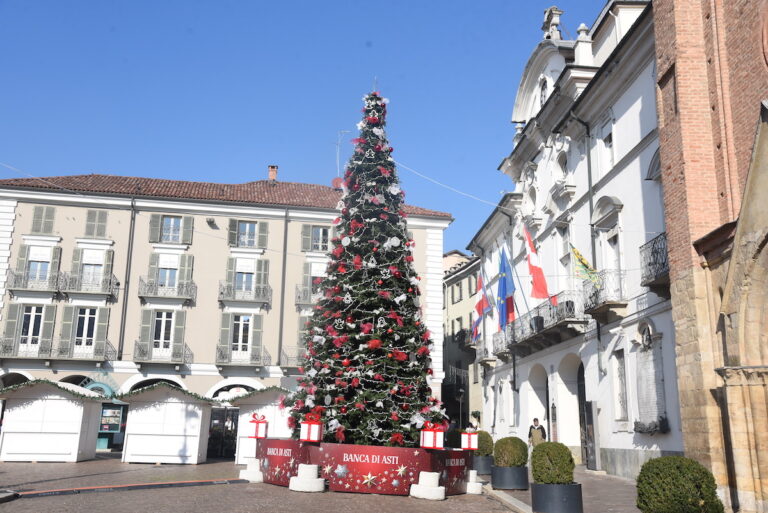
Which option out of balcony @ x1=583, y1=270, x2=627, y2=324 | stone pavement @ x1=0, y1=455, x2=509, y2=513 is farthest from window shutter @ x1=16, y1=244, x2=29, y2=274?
balcony @ x1=583, y1=270, x2=627, y2=324

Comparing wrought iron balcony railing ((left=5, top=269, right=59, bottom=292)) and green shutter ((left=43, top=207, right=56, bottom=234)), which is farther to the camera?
green shutter ((left=43, top=207, right=56, bottom=234))

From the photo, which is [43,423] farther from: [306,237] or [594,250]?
[594,250]

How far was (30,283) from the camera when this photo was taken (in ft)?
115

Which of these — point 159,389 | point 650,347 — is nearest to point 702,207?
point 650,347

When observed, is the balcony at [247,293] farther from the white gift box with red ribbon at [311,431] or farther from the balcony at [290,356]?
the white gift box with red ribbon at [311,431]

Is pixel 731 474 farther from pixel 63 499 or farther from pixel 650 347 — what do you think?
pixel 63 499

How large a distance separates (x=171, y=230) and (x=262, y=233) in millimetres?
4660

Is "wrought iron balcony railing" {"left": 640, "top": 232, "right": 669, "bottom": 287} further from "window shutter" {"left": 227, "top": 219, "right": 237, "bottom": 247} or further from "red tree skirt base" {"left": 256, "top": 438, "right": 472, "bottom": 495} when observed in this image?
"window shutter" {"left": 227, "top": 219, "right": 237, "bottom": 247}

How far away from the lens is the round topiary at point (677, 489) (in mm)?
8992

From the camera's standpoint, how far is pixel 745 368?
11875mm

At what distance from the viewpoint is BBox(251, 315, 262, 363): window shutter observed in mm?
35500

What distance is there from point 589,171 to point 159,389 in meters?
15.1

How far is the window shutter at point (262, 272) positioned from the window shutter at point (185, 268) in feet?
10.8

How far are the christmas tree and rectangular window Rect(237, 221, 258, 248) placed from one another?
21.7 metres
